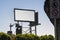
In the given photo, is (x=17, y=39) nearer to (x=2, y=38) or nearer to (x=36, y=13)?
(x=2, y=38)

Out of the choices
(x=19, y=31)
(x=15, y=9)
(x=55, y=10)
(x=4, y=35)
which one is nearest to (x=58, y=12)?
(x=55, y=10)

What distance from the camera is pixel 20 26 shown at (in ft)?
349

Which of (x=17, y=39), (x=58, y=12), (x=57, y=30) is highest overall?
(x=58, y=12)

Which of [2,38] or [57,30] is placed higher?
[57,30]

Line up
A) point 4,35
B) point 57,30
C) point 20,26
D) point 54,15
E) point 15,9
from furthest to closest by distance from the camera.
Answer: point 20,26 → point 15,9 → point 4,35 → point 57,30 → point 54,15

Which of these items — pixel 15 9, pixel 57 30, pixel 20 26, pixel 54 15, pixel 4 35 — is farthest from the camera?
pixel 20 26

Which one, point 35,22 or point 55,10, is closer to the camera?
point 55,10

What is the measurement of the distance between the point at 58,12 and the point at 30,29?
327 feet

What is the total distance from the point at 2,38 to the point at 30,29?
3038cm

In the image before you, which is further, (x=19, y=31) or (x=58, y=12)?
(x=19, y=31)

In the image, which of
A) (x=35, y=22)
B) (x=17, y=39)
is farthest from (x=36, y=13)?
(x=17, y=39)

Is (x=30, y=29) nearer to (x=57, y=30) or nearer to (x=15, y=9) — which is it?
(x=15, y=9)

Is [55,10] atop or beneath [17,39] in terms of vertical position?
atop

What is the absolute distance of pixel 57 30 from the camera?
14430 mm
